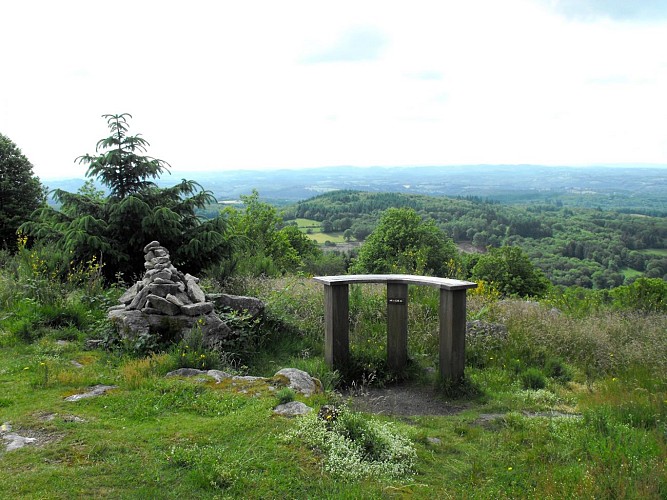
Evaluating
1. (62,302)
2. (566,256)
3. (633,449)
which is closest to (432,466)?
(633,449)

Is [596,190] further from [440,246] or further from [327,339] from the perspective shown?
[327,339]

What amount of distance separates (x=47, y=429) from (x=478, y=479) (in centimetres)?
352

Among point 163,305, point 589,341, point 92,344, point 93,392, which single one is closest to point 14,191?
point 92,344

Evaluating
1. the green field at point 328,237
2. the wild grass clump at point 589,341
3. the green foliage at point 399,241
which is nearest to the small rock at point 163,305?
the wild grass clump at point 589,341

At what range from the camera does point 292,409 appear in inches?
194

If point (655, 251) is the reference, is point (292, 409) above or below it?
above

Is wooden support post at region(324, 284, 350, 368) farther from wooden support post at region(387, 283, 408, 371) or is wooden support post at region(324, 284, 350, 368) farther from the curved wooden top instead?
wooden support post at region(387, 283, 408, 371)

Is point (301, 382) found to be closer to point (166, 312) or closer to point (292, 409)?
point (292, 409)

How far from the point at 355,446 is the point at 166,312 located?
4.00 meters

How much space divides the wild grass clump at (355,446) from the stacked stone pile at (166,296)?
3.26 meters

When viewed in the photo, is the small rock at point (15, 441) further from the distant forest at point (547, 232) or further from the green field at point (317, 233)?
the green field at point (317, 233)

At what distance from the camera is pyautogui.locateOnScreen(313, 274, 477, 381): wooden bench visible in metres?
6.66

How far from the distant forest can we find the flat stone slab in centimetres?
4405

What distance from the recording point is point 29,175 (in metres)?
18.4
